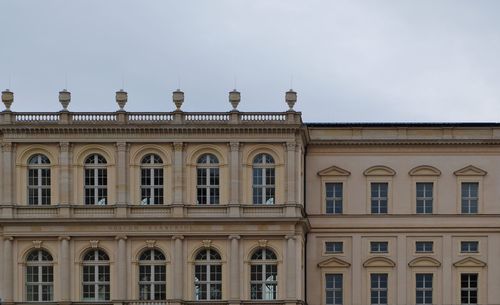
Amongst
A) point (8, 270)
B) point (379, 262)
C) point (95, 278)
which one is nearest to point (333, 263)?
point (379, 262)

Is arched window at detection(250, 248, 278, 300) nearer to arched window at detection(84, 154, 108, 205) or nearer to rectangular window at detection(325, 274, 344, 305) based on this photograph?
rectangular window at detection(325, 274, 344, 305)

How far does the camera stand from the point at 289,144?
79000 mm

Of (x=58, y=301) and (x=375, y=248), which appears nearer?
(x=58, y=301)

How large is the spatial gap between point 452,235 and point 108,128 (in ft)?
72.9

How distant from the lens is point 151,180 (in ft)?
261

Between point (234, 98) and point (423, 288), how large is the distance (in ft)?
55.0

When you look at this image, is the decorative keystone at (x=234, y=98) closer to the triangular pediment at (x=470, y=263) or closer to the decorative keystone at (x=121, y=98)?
the decorative keystone at (x=121, y=98)

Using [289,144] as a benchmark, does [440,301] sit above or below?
below

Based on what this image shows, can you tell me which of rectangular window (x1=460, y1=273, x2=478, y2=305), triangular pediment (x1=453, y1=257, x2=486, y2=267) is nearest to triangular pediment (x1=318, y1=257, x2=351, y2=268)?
triangular pediment (x1=453, y1=257, x2=486, y2=267)

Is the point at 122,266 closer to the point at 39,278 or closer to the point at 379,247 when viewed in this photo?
the point at 39,278

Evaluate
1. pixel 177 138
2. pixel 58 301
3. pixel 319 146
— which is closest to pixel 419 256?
pixel 319 146

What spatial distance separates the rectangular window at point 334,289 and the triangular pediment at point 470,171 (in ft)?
32.2

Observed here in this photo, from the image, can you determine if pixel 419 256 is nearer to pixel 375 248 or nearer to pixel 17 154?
pixel 375 248

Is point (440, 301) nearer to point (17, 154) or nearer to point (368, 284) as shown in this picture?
point (368, 284)
